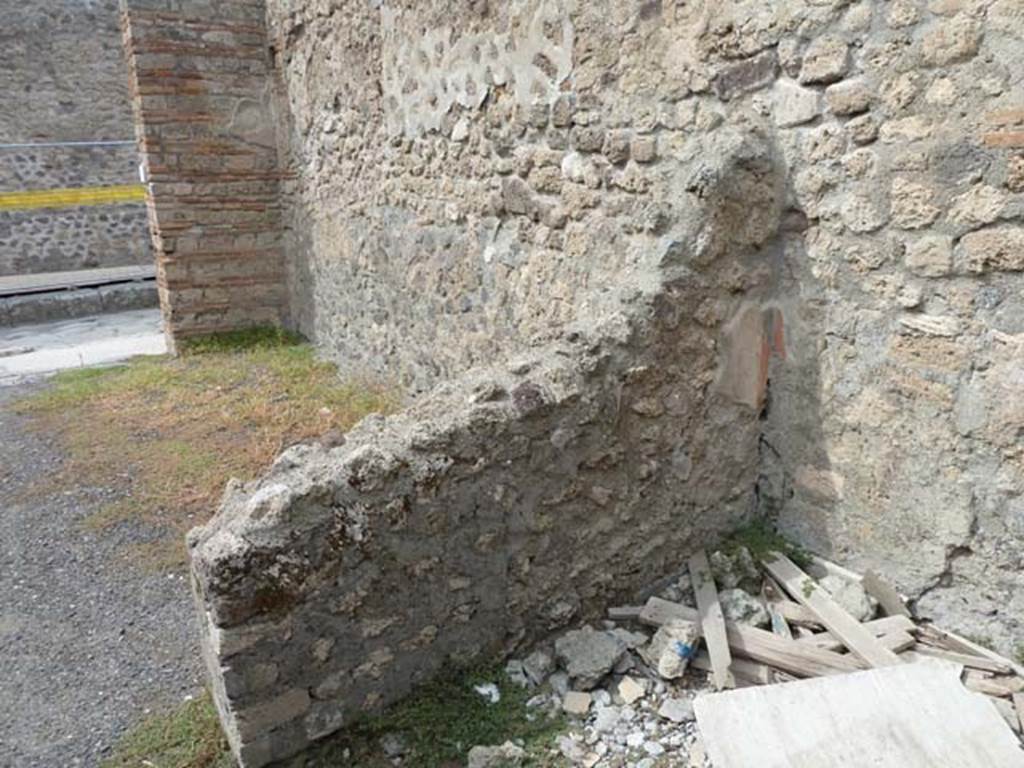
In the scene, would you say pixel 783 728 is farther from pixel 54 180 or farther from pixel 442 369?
pixel 54 180

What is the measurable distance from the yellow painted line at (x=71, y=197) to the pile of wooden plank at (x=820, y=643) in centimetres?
1507

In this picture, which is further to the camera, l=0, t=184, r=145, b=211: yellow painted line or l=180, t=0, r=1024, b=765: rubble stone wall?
l=0, t=184, r=145, b=211: yellow painted line

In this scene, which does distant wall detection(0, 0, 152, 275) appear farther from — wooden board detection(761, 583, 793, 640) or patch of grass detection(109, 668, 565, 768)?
wooden board detection(761, 583, 793, 640)

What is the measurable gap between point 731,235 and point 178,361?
252 inches

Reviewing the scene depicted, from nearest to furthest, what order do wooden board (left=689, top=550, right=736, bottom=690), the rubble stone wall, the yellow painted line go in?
1. the rubble stone wall
2. wooden board (left=689, top=550, right=736, bottom=690)
3. the yellow painted line

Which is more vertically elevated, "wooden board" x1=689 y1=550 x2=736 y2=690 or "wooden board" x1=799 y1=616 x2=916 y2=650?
"wooden board" x1=799 y1=616 x2=916 y2=650

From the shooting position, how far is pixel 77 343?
361 inches

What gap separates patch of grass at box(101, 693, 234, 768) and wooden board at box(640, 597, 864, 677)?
148 cm

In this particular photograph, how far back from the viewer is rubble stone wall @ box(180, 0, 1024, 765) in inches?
84.0

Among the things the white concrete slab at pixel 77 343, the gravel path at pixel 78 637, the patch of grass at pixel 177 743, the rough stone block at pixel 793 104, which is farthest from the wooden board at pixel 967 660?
the white concrete slab at pixel 77 343

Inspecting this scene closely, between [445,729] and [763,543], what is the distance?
1.32 meters

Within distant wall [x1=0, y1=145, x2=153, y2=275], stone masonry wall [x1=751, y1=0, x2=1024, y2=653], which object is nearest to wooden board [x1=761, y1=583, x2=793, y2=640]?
stone masonry wall [x1=751, y1=0, x2=1024, y2=653]

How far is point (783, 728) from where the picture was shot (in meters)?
1.99

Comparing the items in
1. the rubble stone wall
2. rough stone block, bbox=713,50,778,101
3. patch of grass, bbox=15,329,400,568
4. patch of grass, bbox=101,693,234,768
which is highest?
rough stone block, bbox=713,50,778,101
